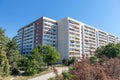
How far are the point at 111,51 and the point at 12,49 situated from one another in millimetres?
24236

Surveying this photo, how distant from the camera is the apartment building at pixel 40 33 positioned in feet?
214

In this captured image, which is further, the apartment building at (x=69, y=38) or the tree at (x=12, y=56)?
the apartment building at (x=69, y=38)

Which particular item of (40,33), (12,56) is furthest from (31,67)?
(40,33)

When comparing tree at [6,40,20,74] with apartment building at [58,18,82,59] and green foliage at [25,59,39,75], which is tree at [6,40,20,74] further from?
apartment building at [58,18,82,59]

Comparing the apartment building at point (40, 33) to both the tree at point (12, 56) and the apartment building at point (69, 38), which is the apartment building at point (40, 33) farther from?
the tree at point (12, 56)

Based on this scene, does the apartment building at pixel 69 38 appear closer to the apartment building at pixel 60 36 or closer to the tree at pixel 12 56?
the apartment building at pixel 60 36

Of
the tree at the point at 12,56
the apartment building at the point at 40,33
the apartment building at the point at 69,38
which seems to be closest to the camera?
the tree at the point at 12,56

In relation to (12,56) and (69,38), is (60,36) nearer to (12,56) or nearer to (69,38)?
(69,38)

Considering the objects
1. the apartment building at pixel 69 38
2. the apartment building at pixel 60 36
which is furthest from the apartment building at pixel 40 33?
the apartment building at pixel 69 38

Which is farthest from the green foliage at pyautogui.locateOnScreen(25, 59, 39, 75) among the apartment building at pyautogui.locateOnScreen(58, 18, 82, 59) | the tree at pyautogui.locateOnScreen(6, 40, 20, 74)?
the apartment building at pyautogui.locateOnScreen(58, 18, 82, 59)

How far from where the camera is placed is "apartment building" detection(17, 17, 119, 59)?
6500 cm

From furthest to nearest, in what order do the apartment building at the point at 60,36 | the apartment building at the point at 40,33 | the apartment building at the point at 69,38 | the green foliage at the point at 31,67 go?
the apartment building at the point at 40,33
the apartment building at the point at 60,36
the apartment building at the point at 69,38
the green foliage at the point at 31,67

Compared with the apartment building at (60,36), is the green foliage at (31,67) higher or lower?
lower

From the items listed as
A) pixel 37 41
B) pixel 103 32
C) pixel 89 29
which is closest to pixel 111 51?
pixel 37 41
